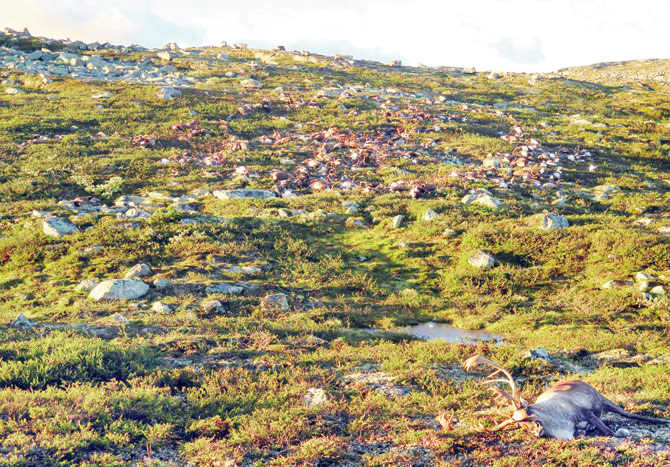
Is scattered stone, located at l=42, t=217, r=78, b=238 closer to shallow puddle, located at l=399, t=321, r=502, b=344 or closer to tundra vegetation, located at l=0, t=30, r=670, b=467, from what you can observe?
tundra vegetation, located at l=0, t=30, r=670, b=467

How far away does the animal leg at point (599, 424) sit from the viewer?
18.6 feet

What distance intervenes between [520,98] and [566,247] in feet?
121

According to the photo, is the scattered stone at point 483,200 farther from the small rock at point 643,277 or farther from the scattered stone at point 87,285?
the scattered stone at point 87,285

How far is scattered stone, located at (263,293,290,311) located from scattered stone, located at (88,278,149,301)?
319cm

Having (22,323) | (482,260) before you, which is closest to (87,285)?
(22,323)

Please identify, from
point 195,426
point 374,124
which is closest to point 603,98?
point 374,124

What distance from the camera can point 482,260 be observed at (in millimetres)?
12195

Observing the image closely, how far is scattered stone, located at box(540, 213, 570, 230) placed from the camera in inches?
538

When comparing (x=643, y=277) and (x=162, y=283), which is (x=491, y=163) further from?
(x=162, y=283)

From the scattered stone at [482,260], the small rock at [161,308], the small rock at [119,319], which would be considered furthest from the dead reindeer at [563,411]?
the small rock at [119,319]

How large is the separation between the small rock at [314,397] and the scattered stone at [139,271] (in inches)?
265

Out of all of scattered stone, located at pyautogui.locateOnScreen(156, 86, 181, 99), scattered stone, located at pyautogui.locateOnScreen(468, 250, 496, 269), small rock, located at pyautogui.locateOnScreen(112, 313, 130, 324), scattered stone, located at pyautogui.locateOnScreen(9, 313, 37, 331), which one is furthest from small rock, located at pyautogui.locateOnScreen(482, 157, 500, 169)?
scattered stone, located at pyautogui.locateOnScreen(156, 86, 181, 99)

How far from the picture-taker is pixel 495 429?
5535 millimetres

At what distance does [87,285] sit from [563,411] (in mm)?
10900
